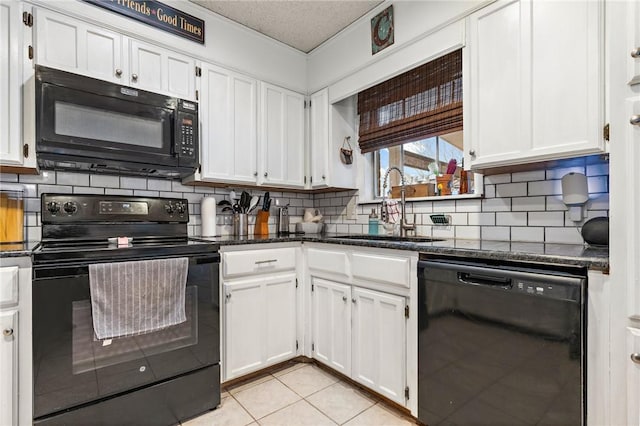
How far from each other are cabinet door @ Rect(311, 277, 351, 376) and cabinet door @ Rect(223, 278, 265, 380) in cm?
Result: 38

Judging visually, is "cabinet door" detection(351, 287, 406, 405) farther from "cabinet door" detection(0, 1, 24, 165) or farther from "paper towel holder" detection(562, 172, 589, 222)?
"cabinet door" detection(0, 1, 24, 165)

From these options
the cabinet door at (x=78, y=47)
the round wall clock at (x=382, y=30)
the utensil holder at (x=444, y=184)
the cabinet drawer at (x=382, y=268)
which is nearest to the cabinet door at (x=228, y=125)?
the cabinet door at (x=78, y=47)

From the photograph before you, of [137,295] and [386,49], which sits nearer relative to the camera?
[137,295]

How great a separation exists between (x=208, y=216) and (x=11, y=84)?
1263 mm

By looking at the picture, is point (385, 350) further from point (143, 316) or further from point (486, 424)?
point (143, 316)

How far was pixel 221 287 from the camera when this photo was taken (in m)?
1.97

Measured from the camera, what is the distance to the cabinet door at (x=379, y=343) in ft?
5.65

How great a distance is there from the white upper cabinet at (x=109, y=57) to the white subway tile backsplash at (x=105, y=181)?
61cm

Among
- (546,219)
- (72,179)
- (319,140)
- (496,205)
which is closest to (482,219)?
(496,205)

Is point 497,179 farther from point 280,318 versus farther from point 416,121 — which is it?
point 280,318

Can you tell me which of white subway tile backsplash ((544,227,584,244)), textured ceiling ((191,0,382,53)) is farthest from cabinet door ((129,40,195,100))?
white subway tile backsplash ((544,227,584,244))

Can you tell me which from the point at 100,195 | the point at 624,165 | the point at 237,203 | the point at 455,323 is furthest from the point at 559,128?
the point at 100,195

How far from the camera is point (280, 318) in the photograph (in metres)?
2.23

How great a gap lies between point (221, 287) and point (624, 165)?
1922mm
